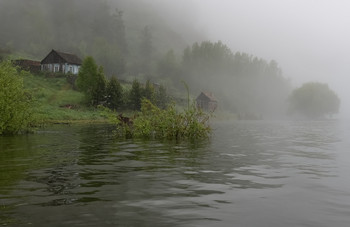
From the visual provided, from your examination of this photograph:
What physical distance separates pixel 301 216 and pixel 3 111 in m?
22.9

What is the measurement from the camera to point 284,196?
310 inches

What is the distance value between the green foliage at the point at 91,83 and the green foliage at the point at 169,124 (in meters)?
41.4

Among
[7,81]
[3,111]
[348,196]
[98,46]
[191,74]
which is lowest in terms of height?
[348,196]

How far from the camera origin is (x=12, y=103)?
78.3 ft

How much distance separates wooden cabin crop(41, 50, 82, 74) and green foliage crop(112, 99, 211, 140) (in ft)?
231

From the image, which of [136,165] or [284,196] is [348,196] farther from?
[136,165]

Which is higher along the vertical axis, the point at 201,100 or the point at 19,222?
the point at 201,100

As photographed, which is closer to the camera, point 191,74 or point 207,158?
point 207,158

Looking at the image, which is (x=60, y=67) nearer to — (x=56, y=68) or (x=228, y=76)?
(x=56, y=68)

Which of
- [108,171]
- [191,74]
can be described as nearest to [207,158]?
[108,171]

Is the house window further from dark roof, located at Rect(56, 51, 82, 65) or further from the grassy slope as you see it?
the grassy slope

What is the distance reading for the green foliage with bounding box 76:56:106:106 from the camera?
64.2 m

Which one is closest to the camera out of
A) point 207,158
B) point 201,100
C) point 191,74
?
point 207,158

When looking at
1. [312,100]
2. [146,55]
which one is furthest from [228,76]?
[146,55]
